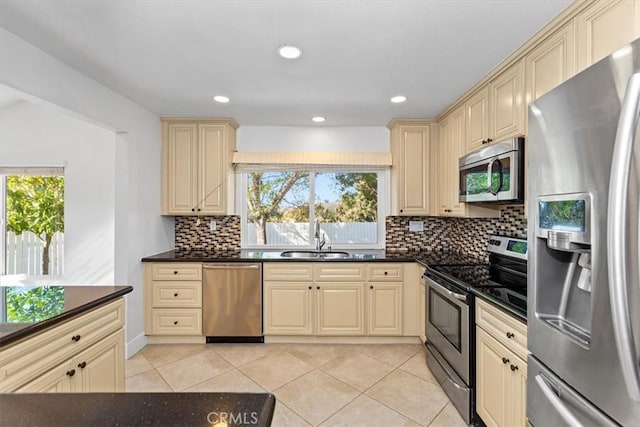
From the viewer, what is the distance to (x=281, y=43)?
6.00 ft

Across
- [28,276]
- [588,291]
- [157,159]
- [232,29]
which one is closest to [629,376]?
[588,291]

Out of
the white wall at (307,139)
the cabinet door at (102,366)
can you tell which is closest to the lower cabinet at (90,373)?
the cabinet door at (102,366)

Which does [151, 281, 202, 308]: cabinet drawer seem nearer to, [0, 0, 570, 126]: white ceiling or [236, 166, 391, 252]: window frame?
[236, 166, 391, 252]: window frame

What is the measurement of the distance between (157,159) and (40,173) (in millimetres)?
1485

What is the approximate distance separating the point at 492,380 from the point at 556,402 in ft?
2.41

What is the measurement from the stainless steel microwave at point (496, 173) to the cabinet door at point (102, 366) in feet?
8.23

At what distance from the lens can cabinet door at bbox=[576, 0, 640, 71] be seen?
1.25 meters

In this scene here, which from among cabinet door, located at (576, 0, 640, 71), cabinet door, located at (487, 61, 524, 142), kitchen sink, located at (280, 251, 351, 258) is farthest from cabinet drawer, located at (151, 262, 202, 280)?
cabinet door, located at (576, 0, 640, 71)

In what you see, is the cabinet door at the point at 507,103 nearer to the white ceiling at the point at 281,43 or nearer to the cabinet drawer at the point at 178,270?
the white ceiling at the point at 281,43

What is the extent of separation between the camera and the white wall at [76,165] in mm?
3350

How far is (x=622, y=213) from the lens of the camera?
717 millimetres

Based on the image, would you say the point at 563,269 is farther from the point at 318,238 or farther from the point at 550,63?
the point at 318,238

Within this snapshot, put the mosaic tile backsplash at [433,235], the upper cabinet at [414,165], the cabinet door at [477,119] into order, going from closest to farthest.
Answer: the cabinet door at [477,119]
the mosaic tile backsplash at [433,235]
the upper cabinet at [414,165]

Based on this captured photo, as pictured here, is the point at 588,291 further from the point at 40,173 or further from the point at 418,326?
the point at 40,173
